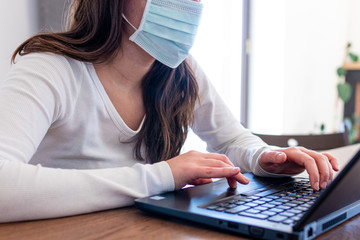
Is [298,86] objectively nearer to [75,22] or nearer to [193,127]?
[193,127]

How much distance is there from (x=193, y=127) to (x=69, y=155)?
0.47 metres

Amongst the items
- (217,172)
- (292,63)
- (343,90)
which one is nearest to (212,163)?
(217,172)

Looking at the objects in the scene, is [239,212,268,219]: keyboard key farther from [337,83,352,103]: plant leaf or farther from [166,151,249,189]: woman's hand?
[337,83,352,103]: plant leaf

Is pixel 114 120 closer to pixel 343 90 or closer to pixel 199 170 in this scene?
pixel 199 170

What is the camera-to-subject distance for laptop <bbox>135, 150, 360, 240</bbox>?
0.46 m

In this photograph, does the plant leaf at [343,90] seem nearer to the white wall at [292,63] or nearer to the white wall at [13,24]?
the white wall at [292,63]

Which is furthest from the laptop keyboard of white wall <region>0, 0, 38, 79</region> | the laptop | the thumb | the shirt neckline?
white wall <region>0, 0, 38, 79</region>

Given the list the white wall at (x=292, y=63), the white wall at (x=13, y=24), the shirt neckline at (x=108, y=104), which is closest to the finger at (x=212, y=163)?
the shirt neckline at (x=108, y=104)

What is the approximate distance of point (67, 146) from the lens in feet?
3.00

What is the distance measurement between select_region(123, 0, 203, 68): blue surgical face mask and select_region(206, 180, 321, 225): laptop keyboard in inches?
19.0

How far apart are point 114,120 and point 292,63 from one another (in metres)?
2.83

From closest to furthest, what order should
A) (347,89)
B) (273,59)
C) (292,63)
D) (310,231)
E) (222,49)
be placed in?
(310,231) < (222,49) < (273,59) < (292,63) < (347,89)

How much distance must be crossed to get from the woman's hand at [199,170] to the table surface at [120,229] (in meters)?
0.11

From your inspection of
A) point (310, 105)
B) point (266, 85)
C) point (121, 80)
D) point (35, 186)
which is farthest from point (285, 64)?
point (35, 186)
